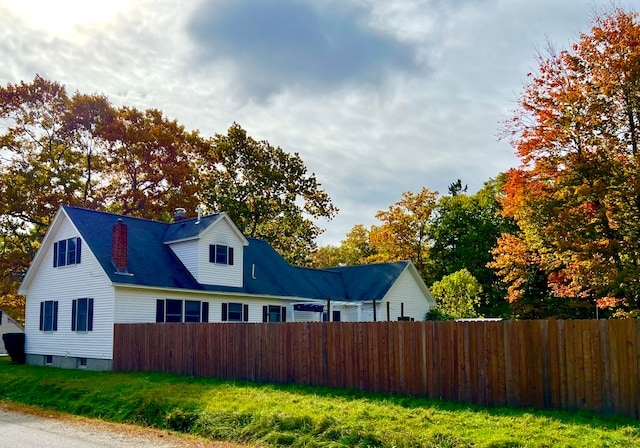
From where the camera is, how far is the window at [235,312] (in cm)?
2642

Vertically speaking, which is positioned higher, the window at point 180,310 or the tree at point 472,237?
the tree at point 472,237

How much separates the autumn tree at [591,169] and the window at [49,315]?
18293 millimetres

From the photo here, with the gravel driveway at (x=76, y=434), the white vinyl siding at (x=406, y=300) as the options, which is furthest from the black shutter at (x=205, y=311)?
the gravel driveway at (x=76, y=434)

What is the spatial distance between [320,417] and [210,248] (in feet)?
54.4

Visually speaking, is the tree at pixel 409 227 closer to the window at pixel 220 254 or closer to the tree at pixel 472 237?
the tree at pixel 472 237

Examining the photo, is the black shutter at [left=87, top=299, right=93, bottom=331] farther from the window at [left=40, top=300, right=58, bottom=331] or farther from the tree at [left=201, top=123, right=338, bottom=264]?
the tree at [left=201, top=123, right=338, bottom=264]

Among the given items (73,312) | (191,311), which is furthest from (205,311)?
(73,312)

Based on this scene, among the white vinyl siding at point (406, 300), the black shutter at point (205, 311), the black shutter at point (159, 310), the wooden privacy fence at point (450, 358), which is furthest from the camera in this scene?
the white vinyl siding at point (406, 300)

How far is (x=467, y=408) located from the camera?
460 inches

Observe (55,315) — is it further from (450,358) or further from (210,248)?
(450,358)

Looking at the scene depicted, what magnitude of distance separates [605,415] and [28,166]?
112 feet

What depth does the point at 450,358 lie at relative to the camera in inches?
503

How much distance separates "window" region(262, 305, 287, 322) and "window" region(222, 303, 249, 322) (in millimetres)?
1238

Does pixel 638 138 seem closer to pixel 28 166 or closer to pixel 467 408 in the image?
Answer: pixel 467 408
